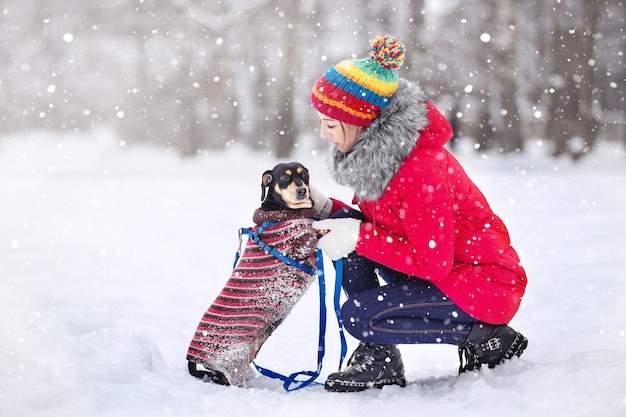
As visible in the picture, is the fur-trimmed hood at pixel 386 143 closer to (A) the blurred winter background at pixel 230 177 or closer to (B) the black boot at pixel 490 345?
(B) the black boot at pixel 490 345

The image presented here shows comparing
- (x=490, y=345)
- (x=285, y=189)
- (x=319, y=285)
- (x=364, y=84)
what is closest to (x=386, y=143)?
(x=364, y=84)

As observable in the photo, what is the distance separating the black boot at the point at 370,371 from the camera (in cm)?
294

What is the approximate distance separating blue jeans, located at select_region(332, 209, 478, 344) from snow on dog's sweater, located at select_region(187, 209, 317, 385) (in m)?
0.29

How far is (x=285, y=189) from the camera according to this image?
2.99 meters

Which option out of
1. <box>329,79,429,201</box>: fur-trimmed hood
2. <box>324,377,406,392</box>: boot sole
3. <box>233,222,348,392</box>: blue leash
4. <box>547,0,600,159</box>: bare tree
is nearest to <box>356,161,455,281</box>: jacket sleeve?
<box>329,79,429,201</box>: fur-trimmed hood

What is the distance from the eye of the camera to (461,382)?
287 centimetres

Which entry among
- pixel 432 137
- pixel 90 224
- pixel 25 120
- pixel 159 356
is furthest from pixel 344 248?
pixel 25 120

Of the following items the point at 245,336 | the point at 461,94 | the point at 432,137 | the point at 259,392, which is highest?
the point at 461,94

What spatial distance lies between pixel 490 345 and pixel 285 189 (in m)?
1.12

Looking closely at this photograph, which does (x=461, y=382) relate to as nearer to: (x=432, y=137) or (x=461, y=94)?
(x=432, y=137)

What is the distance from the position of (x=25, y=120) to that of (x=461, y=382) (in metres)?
25.9

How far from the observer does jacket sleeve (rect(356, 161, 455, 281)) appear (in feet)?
8.92

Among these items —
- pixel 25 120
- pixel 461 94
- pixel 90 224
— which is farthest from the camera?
pixel 25 120

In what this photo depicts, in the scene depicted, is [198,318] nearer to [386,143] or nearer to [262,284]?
[262,284]
